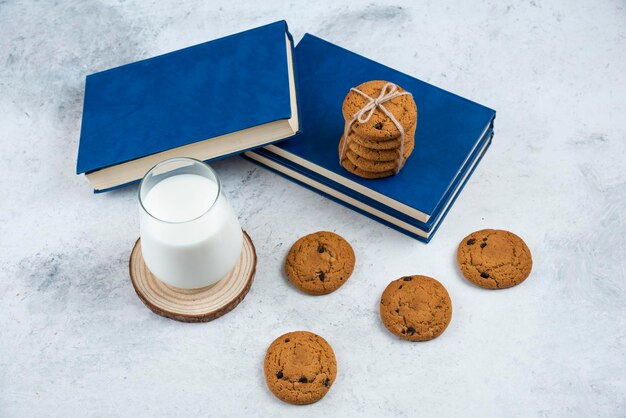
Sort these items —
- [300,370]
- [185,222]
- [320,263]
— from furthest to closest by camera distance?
1. [320,263]
2. [300,370]
3. [185,222]

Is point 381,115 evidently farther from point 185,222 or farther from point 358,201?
point 185,222

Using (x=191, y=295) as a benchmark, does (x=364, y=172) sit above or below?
above

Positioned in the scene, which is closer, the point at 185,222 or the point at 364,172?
the point at 185,222

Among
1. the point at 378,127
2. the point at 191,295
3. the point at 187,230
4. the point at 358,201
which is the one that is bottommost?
the point at 191,295

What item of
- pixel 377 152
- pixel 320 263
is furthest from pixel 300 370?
pixel 377 152

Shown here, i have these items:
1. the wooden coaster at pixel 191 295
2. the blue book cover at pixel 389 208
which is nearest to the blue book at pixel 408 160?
the blue book cover at pixel 389 208

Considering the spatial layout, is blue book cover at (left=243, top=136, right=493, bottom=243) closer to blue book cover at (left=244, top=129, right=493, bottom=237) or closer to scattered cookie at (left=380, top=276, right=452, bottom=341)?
blue book cover at (left=244, top=129, right=493, bottom=237)

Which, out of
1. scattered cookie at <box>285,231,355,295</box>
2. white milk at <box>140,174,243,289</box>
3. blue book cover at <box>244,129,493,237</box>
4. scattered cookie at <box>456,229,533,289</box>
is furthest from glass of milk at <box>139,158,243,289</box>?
scattered cookie at <box>456,229,533,289</box>

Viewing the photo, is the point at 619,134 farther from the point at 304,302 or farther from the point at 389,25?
the point at 304,302
